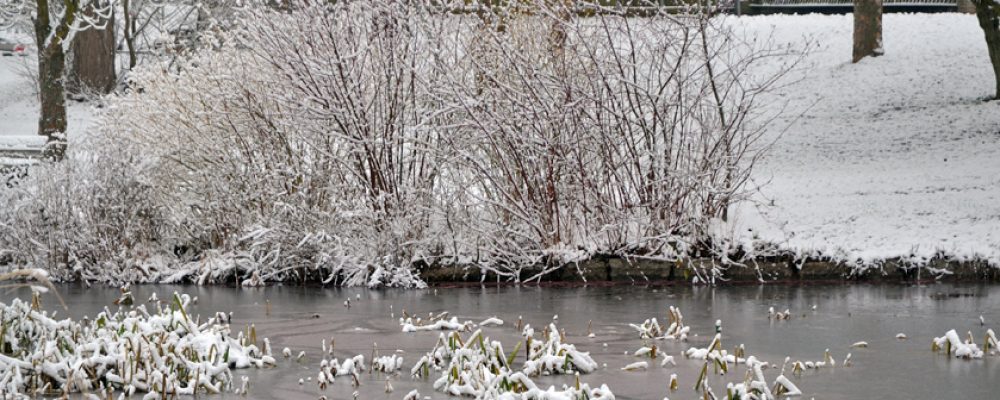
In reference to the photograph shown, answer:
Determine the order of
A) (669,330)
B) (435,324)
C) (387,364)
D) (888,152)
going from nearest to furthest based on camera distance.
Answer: (387,364) < (669,330) < (435,324) < (888,152)

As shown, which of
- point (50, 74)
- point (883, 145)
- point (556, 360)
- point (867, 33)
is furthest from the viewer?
point (867, 33)

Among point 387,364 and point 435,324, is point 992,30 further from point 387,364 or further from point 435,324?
point 387,364

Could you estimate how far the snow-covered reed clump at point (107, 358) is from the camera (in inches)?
322

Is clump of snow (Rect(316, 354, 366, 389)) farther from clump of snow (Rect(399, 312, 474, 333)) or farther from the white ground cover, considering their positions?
clump of snow (Rect(399, 312, 474, 333))

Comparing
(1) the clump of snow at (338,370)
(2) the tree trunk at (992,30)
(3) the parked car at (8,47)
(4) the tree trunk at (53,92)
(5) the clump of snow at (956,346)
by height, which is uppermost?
(3) the parked car at (8,47)

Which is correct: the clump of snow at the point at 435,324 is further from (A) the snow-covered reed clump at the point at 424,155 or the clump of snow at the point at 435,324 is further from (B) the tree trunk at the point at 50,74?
(B) the tree trunk at the point at 50,74

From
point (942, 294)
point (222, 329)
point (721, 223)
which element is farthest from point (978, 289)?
point (222, 329)

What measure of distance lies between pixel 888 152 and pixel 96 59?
18.2 metres

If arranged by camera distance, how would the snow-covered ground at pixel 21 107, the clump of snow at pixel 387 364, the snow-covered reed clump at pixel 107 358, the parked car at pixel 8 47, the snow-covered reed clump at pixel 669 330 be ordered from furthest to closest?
the parked car at pixel 8 47
the snow-covered ground at pixel 21 107
the snow-covered reed clump at pixel 669 330
the clump of snow at pixel 387 364
the snow-covered reed clump at pixel 107 358

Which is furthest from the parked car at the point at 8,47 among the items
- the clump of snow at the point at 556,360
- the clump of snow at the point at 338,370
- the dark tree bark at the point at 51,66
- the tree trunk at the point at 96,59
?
the clump of snow at the point at 556,360

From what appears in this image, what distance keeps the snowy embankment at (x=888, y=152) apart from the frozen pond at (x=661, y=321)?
1.16 metres

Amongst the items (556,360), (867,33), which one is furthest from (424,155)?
(867,33)

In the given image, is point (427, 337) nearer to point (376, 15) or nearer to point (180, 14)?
point (376, 15)

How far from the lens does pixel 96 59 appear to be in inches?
1209
